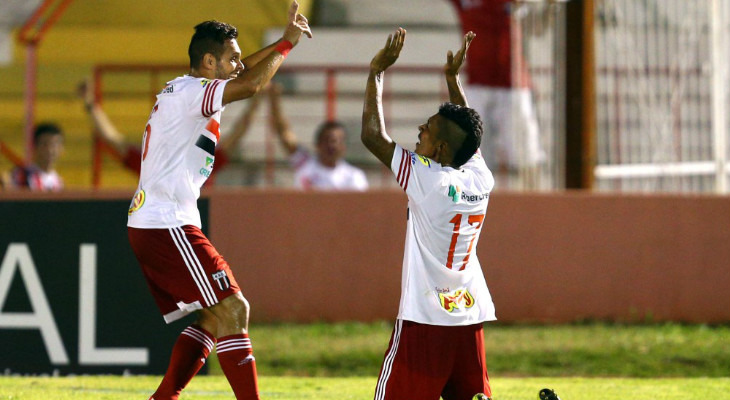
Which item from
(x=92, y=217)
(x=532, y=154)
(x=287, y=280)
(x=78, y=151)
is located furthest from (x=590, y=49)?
(x=78, y=151)

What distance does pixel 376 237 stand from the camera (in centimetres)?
1112

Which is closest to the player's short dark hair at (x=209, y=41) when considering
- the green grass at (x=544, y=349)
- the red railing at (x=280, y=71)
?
the green grass at (x=544, y=349)

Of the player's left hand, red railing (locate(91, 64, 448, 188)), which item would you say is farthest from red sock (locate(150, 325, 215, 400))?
red railing (locate(91, 64, 448, 188))

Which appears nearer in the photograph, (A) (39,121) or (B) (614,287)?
(B) (614,287)

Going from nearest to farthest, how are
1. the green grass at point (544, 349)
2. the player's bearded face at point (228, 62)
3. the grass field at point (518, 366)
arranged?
the player's bearded face at point (228, 62) → the grass field at point (518, 366) → the green grass at point (544, 349)

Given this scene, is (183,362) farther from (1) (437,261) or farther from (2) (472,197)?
(2) (472,197)

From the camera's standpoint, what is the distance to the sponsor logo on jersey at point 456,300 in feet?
18.7

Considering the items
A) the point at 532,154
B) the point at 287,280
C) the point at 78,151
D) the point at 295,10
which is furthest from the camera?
the point at 78,151

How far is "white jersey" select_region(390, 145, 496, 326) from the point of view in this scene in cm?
571

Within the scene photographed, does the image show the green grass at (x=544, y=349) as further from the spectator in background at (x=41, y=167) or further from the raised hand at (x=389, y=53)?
the raised hand at (x=389, y=53)

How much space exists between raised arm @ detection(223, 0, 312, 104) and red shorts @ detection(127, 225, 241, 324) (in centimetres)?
75

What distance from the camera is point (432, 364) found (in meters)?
5.62

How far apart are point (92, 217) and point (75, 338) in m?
0.92

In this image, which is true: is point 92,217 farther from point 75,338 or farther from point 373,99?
point 373,99
